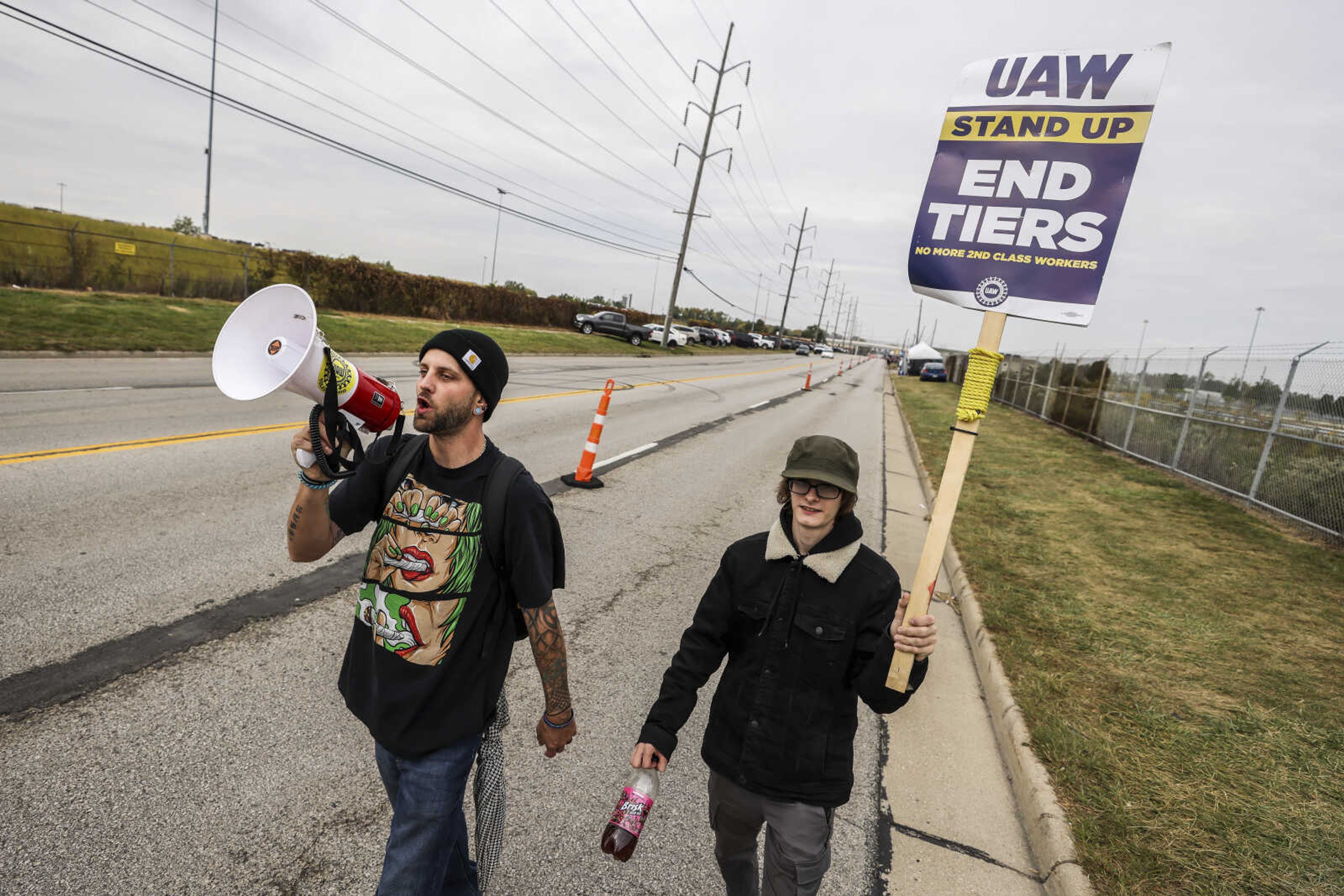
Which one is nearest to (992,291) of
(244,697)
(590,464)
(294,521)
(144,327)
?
(294,521)

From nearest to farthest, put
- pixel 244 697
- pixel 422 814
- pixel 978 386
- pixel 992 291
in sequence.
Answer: pixel 422 814
pixel 978 386
pixel 992 291
pixel 244 697

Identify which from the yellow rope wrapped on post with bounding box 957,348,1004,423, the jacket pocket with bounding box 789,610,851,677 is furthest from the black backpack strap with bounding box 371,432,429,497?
the yellow rope wrapped on post with bounding box 957,348,1004,423

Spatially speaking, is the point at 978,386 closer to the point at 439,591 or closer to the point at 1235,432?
the point at 439,591

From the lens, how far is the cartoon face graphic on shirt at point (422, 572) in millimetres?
1907

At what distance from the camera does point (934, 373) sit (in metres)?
48.4

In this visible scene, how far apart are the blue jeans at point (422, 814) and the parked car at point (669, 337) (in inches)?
1641

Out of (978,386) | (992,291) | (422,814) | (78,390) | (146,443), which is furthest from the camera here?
(78,390)

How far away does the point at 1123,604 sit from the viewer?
19.9ft

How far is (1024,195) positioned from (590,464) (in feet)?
21.5

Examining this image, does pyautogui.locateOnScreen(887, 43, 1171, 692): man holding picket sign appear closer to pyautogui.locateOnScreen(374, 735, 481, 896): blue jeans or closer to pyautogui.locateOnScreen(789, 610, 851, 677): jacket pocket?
pyautogui.locateOnScreen(789, 610, 851, 677): jacket pocket

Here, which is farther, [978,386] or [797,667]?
[978,386]

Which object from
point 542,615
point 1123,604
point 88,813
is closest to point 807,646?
point 542,615

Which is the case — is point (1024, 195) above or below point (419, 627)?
above

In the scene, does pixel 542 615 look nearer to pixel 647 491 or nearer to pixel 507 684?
pixel 507 684
